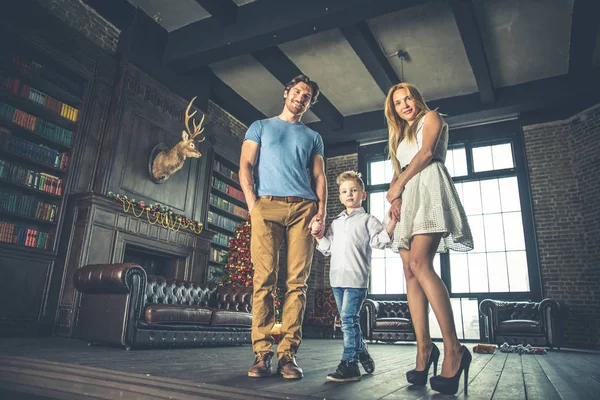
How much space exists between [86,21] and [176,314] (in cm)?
385

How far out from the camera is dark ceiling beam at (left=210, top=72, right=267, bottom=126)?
690cm

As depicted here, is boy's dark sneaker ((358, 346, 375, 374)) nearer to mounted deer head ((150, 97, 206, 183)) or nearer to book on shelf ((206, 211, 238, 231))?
mounted deer head ((150, 97, 206, 183))

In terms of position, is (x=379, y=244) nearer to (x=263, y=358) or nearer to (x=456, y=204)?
(x=456, y=204)

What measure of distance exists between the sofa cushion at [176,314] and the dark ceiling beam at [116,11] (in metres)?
3.89

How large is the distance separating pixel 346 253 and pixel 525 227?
20.1ft

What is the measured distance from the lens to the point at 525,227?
6.94 meters

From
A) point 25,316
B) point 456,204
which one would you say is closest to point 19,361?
point 456,204

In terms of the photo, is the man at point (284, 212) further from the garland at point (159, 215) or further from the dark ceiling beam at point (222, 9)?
the dark ceiling beam at point (222, 9)

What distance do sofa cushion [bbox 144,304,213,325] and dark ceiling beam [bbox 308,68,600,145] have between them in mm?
5147

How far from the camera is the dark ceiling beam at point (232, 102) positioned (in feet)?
22.6

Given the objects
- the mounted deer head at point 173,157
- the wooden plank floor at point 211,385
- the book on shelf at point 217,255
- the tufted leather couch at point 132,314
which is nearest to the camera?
the wooden plank floor at point 211,385

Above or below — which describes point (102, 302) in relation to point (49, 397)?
above

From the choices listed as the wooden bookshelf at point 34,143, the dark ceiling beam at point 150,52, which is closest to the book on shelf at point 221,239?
the dark ceiling beam at point 150,52

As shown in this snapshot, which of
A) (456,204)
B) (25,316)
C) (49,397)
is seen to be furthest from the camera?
(25,316)
